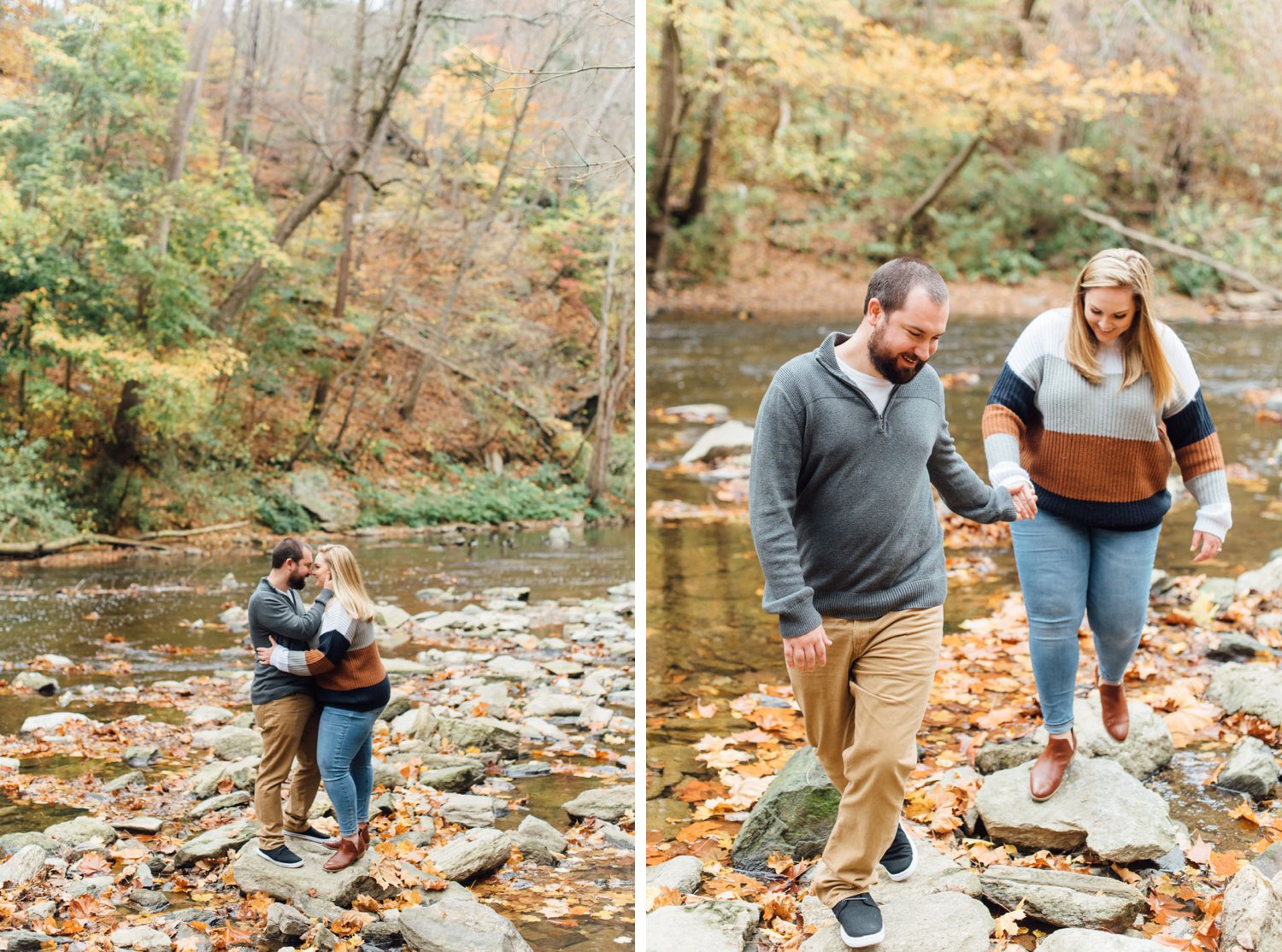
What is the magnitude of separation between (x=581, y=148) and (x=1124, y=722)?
117 inches

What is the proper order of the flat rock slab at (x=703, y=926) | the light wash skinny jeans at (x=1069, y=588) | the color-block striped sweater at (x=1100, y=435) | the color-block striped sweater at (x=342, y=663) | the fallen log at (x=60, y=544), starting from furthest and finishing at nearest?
the fallen log at (x=60, y=544) → the color-block striped sweater at (x=342, y=663) → the light wash skinny jeans at (x=1069, y=588) → the color-block striped sweater at (x=1100, y=435) → the flat rock slab at (x=703, y=926)

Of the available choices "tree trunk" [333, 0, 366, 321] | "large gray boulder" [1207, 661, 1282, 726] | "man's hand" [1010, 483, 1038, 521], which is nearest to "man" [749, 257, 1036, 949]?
"man's hand" [1010, 483, 1038, 521]

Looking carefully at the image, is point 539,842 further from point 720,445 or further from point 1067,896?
point 720,445

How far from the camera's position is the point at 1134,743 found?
340 centimetres

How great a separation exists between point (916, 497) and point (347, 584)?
177 cm

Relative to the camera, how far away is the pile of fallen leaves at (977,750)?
2688 millimetres

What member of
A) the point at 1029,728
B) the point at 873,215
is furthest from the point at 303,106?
the point at 873,215

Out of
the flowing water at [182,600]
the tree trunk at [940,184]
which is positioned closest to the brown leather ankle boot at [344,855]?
the flowing water at [182,600]

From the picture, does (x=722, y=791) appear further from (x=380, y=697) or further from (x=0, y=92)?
(x=0, y=92)

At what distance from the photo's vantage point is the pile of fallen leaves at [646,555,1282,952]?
8.82 feet

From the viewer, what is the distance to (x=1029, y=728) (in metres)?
3.77

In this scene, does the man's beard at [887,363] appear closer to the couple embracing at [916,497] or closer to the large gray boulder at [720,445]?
the couple embracing at [916,497]

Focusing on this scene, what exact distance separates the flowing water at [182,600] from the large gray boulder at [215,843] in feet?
1.58

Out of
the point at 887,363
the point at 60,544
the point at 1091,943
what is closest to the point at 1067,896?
the point at 1091,943
